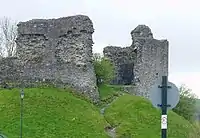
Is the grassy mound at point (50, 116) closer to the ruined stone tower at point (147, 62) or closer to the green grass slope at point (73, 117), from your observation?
the green grass slope at point (73, 117)

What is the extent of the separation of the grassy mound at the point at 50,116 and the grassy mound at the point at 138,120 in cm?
117

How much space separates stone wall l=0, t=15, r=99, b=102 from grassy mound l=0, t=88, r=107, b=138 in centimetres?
156

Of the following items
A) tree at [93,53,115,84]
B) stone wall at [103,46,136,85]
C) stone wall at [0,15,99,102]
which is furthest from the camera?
stone wall at [103,46,136,85]

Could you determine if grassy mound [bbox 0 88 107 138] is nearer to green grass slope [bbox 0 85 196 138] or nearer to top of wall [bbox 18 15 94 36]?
green grass slope [bbox 0 85 196 138]

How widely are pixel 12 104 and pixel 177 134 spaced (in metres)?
10.4

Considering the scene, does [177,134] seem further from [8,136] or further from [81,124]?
[8,136]

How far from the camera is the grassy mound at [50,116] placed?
3278cm

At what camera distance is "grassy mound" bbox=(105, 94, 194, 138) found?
34.7 m

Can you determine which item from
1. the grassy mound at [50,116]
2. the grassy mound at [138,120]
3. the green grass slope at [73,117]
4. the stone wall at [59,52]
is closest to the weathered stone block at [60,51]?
the stone wall at [59,52]

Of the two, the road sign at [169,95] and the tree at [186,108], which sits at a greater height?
the road sign at [169,95]

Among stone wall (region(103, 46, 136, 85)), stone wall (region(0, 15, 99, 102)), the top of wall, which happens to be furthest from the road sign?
stone wall (region(103, 46, 136, 85))

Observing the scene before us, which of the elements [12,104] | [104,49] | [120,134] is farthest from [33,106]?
[104,49]

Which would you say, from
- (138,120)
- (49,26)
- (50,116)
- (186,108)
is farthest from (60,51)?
Answer: (186,108)

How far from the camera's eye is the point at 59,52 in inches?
1599
